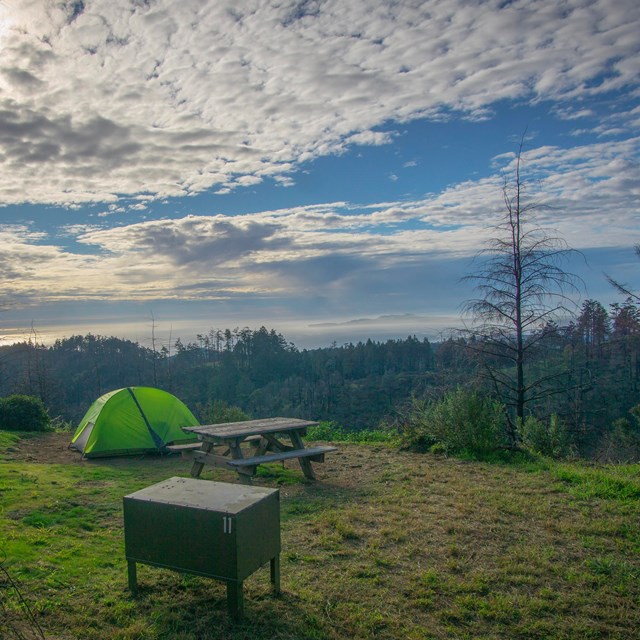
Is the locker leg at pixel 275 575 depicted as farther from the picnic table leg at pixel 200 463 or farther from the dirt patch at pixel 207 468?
the picnic table leg at pixel 200 463

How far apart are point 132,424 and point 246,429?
3.70 meters

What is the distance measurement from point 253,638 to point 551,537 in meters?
3.49

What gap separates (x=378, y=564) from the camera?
481cm

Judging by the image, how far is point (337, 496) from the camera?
7.21 m

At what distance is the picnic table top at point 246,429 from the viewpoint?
7.81 meters

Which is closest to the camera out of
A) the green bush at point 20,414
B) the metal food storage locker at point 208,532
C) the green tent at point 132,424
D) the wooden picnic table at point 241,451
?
the metal food storage locker at point 208,532

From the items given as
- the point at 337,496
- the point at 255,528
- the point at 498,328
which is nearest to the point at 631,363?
the point at 498,328

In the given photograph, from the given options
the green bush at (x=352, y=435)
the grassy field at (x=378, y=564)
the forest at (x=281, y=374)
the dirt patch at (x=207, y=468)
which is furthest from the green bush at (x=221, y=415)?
the forest at (x=281, y=374)

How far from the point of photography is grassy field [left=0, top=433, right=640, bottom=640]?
3703 mm

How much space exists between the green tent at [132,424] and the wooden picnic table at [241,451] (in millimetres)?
2403

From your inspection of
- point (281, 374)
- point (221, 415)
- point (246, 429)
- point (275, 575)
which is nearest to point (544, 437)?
point (246, 429)

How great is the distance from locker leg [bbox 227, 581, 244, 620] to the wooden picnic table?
381 centimetres

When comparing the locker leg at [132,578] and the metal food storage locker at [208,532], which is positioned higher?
the metal food storage locker at [208,532]

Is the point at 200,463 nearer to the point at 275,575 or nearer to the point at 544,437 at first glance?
the point at 275,575
